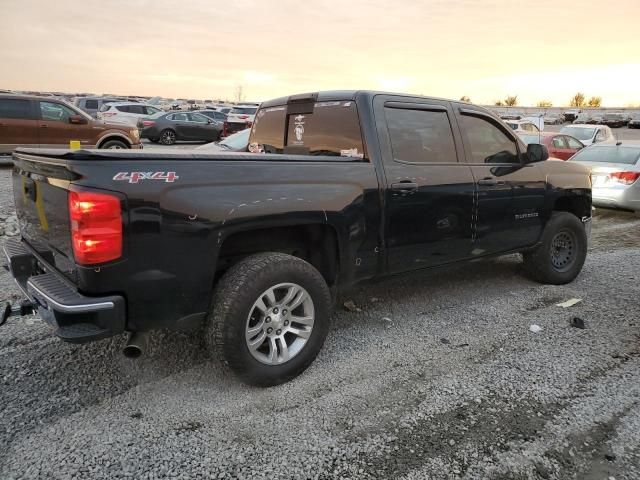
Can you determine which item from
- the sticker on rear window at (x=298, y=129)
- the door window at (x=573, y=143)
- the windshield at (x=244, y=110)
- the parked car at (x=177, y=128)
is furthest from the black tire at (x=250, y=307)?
the windshield at (x=244, y=110)

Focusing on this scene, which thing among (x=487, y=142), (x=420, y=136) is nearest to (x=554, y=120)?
(x=487, y=142)

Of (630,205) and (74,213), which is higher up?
(74,213)

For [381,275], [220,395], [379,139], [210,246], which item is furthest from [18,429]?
[379,139]

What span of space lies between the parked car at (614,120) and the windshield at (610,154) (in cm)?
4788

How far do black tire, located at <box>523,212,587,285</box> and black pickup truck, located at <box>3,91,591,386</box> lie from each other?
Result: 1.45 ft

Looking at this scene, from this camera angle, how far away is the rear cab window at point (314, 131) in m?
3.88

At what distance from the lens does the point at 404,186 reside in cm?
387

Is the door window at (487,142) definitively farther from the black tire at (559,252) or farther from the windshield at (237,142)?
the windshield at (237,142)

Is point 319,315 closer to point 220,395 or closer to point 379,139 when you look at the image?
point 220,395

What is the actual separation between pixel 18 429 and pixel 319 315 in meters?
1.85

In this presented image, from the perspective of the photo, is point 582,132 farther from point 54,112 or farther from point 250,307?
point 250,307

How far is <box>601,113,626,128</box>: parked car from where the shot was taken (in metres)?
51.5

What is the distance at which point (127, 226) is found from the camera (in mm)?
2639

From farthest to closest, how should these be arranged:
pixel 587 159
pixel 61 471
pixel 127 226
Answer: pixel 587 159 → pixel 127 226 → pixel 61 471
